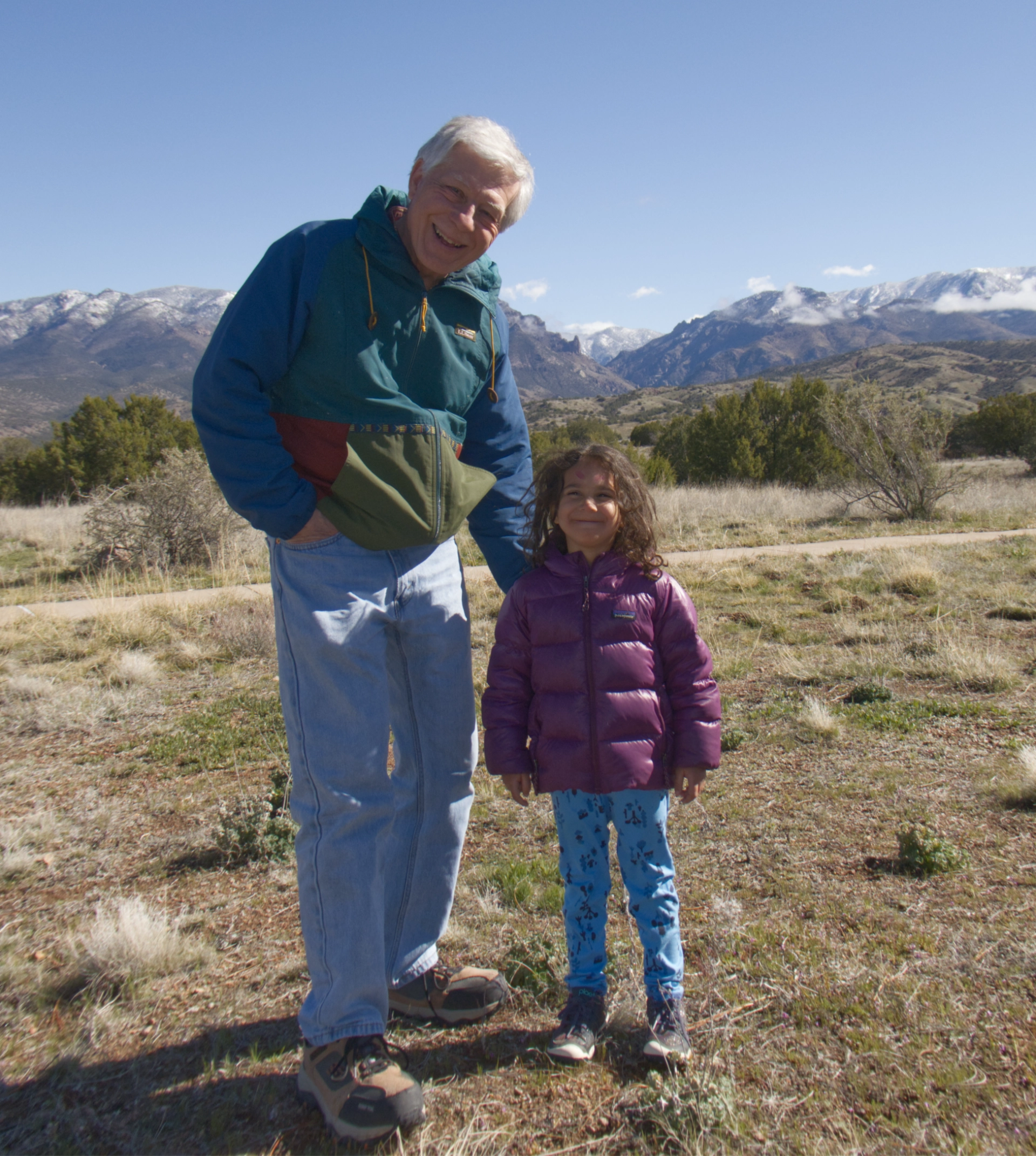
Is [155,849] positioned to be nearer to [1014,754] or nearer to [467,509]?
[467,509]

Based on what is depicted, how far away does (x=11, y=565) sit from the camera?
36.5 feet

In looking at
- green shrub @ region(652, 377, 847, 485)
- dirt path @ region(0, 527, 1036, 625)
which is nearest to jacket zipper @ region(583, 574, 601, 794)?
dirt path @ region(0, 527, 1036, 625)

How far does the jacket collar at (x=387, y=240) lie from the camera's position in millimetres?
1723

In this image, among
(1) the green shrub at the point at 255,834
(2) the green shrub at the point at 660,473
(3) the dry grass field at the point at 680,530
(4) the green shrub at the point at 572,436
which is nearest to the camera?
(1) the green shrub at the point at 255,834

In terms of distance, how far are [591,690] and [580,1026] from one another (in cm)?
80

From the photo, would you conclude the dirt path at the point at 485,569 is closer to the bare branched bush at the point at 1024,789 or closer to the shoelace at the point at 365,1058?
the bare branched bush at the point at 1024,789

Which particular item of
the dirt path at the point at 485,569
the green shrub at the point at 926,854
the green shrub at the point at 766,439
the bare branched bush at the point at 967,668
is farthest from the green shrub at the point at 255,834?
the green shrub at the point at 766,439

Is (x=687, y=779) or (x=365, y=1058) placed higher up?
(x=687, y=779)

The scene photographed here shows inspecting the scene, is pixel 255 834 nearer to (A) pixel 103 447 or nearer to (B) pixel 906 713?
(B) pixel 906 713

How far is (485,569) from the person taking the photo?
9891 mm

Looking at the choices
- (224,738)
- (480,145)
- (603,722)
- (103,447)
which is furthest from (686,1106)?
(103,447)

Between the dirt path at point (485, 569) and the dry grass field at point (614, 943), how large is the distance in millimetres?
2975


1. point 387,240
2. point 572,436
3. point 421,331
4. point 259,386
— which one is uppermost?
point 387,240

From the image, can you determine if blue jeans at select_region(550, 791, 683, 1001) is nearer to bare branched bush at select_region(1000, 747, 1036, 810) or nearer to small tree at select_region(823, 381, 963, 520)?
bare branched bush at select_region(1000, 747, 1036, 810)
